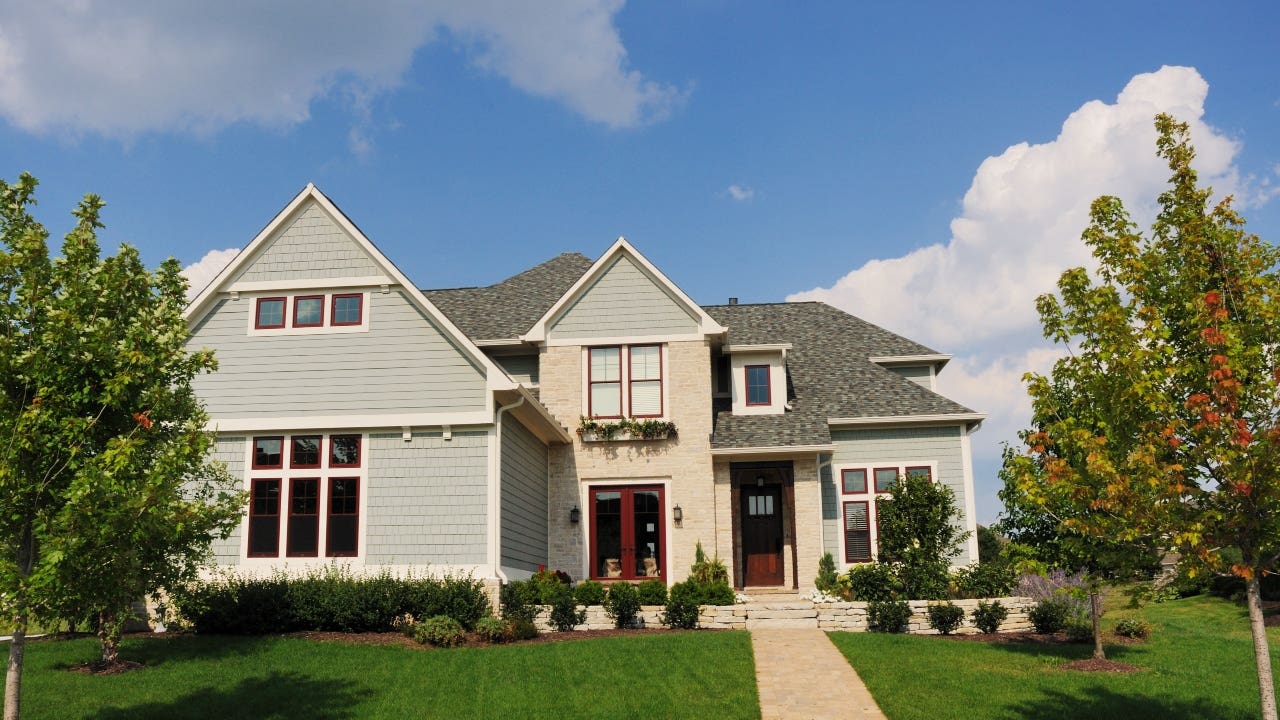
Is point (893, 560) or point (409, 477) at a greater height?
point (409, 477)

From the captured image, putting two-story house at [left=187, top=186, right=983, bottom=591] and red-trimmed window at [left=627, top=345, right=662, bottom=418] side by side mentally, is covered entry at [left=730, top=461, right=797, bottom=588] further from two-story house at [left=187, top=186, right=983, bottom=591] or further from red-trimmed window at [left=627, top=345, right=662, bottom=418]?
red-trimmed window at [left=627, top=345, right=662, bottom=418]

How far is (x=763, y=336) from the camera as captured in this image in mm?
26703

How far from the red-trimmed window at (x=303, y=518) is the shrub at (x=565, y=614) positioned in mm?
4750

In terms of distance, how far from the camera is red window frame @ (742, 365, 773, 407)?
2412cm

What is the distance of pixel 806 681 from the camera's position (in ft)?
44.7

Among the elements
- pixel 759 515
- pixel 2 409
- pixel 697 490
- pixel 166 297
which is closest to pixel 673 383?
pixel 697 490

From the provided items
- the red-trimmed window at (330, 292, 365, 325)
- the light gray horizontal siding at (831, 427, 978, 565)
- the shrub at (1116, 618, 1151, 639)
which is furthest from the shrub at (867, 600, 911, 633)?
the red-trimmed window at (330, 292, 365, 325)

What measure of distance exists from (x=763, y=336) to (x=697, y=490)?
19.8 feet

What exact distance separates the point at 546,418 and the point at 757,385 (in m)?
6.37

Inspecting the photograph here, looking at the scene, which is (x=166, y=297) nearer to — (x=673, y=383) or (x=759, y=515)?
(x=673, y=383)

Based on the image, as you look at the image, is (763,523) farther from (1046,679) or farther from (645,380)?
(1046,679)

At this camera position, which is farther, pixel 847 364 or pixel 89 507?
pixel 847 364

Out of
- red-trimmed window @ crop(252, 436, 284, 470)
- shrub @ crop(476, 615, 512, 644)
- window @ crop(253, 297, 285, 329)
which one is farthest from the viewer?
window @ crop(253, 297, 285, 329)

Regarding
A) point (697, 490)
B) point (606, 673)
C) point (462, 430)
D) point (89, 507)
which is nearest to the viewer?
point (89, 507)
